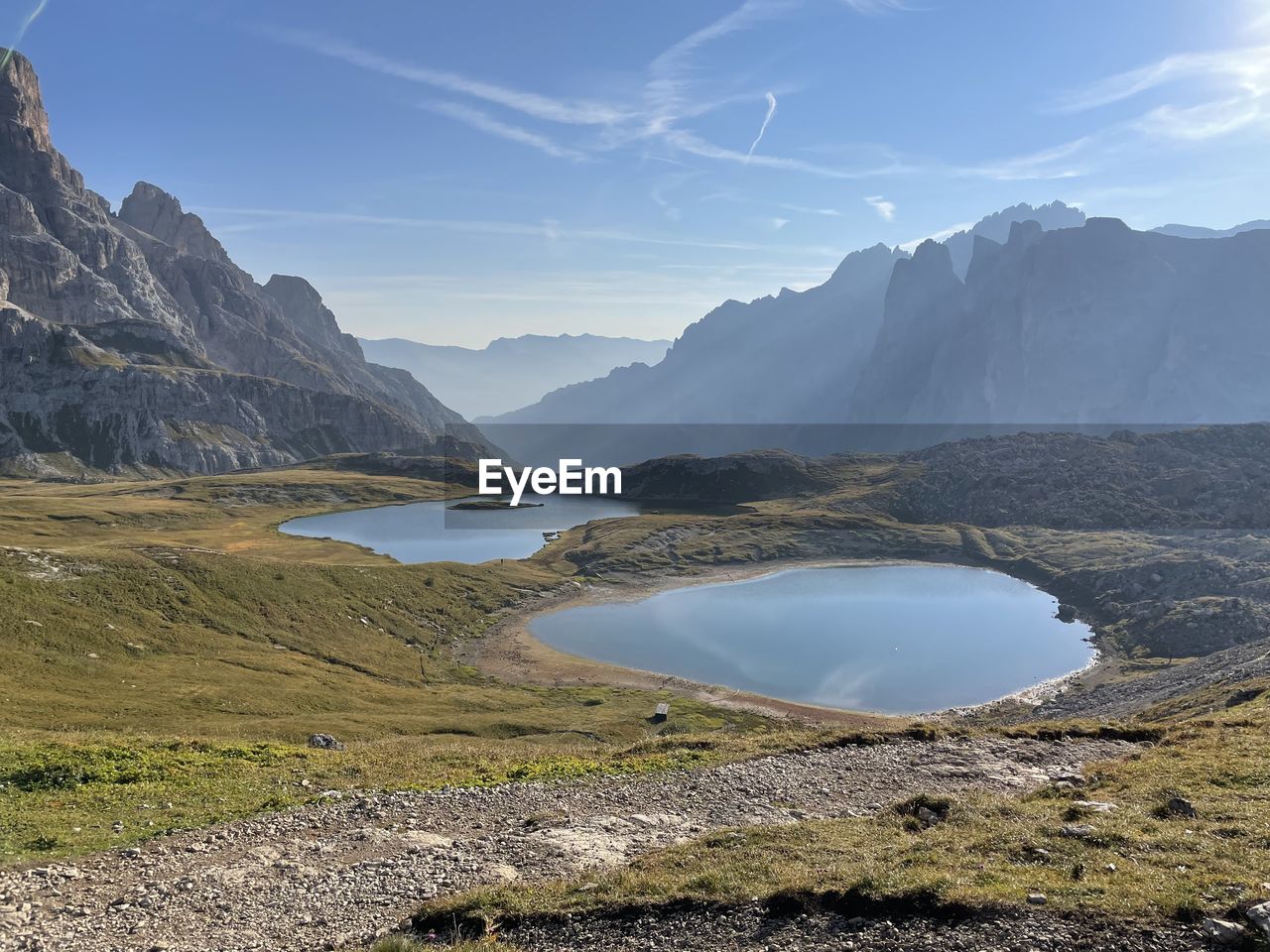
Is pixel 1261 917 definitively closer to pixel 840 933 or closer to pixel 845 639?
pixel 840 933

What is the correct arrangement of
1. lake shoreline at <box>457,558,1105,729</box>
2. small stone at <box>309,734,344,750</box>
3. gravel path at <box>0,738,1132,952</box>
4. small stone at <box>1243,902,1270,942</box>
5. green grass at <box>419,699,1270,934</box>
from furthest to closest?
lake shoreline at <box>457,558,1105,729</box> < small stone at <box>309,734,344,750</box> < gravel path at <box>0,738,1132,952</box> < green grass at <box>419,699,1270,934</box> < small stone at <box>1243,902,1270,942</box>

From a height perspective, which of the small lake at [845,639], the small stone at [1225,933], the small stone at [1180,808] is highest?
the small stone at [1225,933]

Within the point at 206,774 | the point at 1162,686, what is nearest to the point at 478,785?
the point at 206,774

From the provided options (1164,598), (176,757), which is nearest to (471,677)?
(176,757)

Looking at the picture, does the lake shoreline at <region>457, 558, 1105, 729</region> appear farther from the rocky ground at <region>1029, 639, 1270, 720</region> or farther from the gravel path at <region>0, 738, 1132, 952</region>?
the gravel path at <region>0, 738, 1132, 952</region>

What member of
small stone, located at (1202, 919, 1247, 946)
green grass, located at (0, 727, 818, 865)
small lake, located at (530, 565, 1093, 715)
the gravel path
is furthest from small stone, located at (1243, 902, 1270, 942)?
small lake, located at (530, 565, 1093, 715)

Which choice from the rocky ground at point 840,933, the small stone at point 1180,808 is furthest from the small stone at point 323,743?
the small stone at point 1180,808

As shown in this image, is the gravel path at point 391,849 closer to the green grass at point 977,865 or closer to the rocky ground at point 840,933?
the green grass at point 977,865
